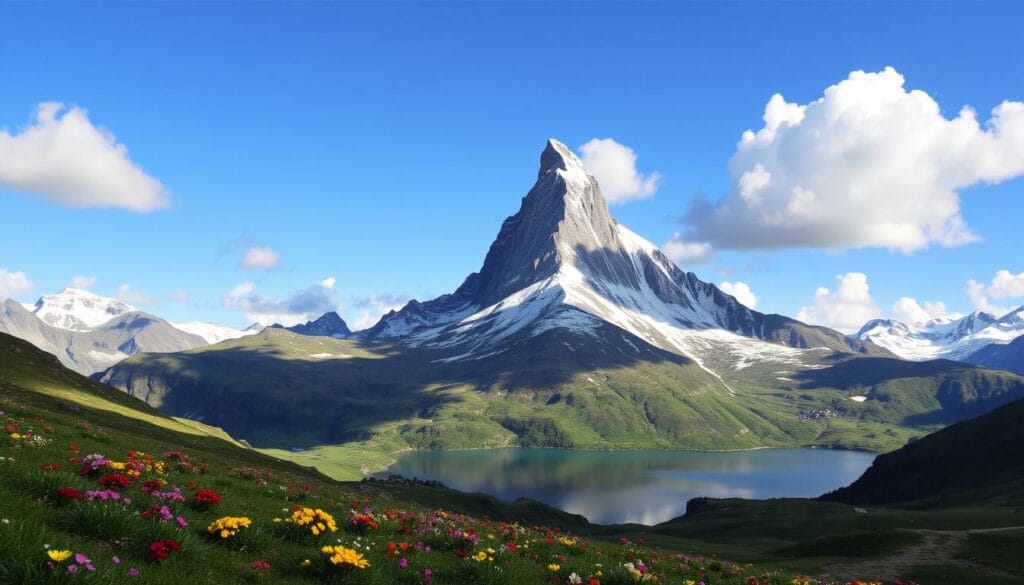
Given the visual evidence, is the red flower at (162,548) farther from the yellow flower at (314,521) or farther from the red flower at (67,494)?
the yellow flower at (314,521)

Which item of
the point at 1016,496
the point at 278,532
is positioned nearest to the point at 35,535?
the point at 278,532

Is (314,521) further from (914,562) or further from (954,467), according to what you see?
(954,467)

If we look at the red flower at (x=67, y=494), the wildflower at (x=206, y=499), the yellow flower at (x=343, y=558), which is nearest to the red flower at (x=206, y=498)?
the wildflower at (x=206, y=499)

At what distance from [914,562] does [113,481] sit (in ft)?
185

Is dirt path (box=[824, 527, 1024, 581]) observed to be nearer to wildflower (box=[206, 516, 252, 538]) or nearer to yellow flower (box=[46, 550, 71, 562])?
wildflower (box=[206, 516, 252, 538])

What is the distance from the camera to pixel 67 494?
37.6ft

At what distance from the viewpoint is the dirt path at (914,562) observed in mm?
45438

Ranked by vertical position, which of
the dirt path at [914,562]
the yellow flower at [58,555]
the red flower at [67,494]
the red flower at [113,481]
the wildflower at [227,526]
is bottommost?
the dirt path at [914,562]

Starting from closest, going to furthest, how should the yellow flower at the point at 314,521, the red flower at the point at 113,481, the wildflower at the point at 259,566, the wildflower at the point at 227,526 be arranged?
1. the wildflower at the point at 259,566
2. the wildflower at the point at 227,526
3. the yellow flower at the point at 314,521
4. the red flower at the point at 113,481

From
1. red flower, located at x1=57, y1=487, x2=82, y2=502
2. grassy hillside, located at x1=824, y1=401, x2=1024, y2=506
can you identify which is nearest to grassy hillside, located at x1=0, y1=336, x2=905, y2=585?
red flower, located at x1=57, y1=487, x2=82, y2=502

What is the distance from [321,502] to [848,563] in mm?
47828

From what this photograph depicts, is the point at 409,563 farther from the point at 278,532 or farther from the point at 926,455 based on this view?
the point at 926,455

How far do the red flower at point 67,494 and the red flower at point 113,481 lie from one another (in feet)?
8.76

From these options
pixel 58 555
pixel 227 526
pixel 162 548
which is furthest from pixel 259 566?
pixel 58 555
